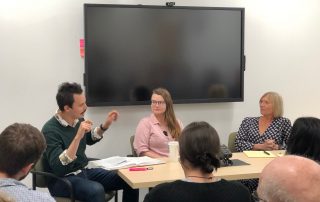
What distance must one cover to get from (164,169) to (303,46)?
283 cm

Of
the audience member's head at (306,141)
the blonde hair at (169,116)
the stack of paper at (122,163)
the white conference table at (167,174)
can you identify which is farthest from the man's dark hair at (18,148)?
the blonde hair at (169,116)

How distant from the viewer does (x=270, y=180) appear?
1.42 metres

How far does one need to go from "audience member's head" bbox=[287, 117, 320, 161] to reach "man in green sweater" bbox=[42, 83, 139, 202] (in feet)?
4.61

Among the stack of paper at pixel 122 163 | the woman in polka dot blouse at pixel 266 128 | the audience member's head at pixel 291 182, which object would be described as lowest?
the stack of paper at pixel 122 163

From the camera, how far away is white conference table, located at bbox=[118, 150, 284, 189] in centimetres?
296

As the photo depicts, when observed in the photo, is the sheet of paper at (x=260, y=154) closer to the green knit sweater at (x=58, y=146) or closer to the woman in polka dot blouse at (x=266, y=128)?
the woman in polka dot blouse at (x=266, y=128)

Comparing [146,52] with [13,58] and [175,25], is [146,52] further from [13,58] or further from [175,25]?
[13,58]

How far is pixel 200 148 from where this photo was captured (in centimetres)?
232

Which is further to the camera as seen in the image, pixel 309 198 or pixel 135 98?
pixel 135 98

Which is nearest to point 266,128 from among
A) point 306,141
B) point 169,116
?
point 169,116

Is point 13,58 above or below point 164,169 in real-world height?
above

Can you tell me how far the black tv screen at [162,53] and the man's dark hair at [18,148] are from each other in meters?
2.05

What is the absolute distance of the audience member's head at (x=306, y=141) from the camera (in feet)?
9.19

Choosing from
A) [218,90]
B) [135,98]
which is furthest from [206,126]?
[218,90]
